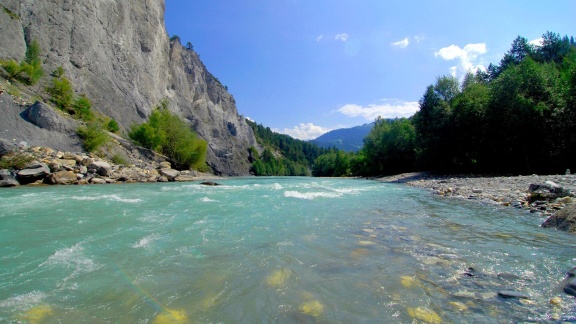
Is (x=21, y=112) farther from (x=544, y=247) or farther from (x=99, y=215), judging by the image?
(x=544, y=247)

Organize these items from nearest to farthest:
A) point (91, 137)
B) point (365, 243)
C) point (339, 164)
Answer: point (365, 243)
point (91, 137)
point (339, 164)

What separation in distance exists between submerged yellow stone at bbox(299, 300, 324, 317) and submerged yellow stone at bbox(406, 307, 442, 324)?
3.47ft

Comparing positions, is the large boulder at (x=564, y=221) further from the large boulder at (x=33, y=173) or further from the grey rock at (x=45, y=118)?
the grey rock at (x=45, y=118)

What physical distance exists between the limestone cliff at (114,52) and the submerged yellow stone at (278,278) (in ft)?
154

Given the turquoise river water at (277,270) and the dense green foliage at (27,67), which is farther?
the dense green foliage at (27,67)

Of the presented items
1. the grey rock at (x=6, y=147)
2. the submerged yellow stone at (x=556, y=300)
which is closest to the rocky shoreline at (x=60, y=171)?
the grey rock at (x=6, y=147)

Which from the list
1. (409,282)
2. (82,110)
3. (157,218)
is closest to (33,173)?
(157,218)

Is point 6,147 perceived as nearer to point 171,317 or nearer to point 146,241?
point 146,241

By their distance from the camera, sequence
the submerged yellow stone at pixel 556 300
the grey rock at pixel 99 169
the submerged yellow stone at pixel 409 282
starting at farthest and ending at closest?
the grey rock at pixel 99 169 < the submerged yellow stone at pixel 409 282 < the submerged yellow stone at pixel 556 300

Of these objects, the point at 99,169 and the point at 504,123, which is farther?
the point at 504,123

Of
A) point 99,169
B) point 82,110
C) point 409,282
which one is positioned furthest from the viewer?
point 82,110

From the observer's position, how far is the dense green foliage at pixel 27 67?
1255 inches

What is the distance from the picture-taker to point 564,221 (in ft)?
24.7

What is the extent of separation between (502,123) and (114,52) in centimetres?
6257
